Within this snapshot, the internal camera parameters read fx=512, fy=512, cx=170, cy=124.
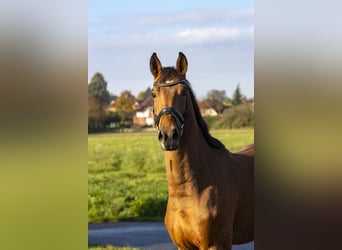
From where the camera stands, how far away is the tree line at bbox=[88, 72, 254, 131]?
7.49 meters

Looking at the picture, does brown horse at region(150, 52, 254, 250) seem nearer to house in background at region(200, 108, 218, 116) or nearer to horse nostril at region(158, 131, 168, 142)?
horse nostril at region(158, 131, 168, 142)

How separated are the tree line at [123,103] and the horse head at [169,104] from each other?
3.80m

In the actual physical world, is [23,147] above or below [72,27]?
below

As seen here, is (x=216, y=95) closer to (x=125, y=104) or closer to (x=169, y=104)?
(x=125, y=104)

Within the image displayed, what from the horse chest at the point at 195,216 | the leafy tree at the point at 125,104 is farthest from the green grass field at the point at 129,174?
the horse chest at the point at 195,216

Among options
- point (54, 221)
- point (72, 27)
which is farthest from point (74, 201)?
point (72, 27)

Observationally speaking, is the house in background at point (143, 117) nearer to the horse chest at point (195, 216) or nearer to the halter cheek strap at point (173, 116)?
the horse chest at point (195, 216)

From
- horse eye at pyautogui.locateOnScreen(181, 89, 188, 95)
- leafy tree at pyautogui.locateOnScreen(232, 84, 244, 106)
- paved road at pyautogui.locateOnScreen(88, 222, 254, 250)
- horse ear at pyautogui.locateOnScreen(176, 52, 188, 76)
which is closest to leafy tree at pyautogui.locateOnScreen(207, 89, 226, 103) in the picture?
leafy tree at pyautogui.locateOnScreen(232, 84, 244, 106)

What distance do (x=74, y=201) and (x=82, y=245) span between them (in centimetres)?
18

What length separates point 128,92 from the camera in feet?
25.0

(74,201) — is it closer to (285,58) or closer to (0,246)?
(0,246)

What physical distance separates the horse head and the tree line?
3.80m

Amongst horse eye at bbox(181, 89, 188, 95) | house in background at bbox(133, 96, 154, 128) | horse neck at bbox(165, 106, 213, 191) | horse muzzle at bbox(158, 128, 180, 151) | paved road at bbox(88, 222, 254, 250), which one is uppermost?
horse eye at bbox(181, 89, 188, 95)

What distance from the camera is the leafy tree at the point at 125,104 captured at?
773cm
